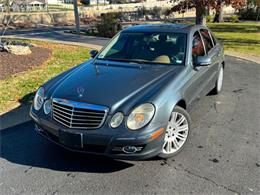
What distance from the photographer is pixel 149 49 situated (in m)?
4.96

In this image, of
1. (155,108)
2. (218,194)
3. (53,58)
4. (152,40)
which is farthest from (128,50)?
(53,58)

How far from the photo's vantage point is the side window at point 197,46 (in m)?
5.05

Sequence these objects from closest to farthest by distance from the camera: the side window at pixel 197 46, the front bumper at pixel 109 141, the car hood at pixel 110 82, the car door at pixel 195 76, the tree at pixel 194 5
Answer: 1. the front bumper at pixel 109 141
2. the car hood at pixel 110 82
3. the car door at pixel 195 76
4. the side window at pixel 197 46
5. the tree at pixel 194 5

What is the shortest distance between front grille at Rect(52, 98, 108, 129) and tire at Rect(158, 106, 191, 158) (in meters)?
0.83

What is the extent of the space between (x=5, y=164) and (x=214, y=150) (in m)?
2.68

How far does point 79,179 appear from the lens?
3.61 meters

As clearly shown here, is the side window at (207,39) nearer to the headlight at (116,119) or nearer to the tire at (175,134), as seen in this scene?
the tire at (175,134)

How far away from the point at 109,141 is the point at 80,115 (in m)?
0.46

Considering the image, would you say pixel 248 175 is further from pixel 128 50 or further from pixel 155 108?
pixel 128 50

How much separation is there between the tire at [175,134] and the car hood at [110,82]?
1.53ft

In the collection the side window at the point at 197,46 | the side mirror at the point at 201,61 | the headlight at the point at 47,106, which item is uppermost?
the side window at the point at 197,46

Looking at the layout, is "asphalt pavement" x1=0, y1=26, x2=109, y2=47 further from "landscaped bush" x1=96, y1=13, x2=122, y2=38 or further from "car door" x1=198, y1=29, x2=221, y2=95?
"car door" x1=198, y1=29, x2=221, y2=95

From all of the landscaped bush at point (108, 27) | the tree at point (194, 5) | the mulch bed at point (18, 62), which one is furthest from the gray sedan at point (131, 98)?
the landscaped bush at point (108, 27)

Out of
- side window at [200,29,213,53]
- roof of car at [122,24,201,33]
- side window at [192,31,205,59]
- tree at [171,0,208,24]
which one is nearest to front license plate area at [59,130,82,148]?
side window at [192,31,205,59]
